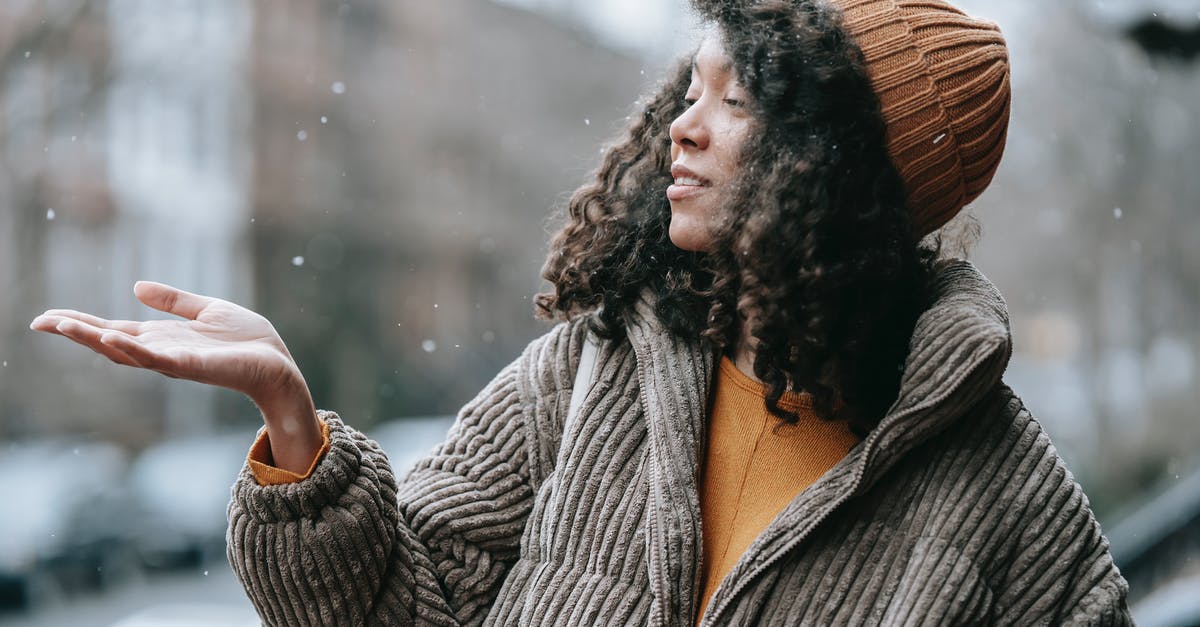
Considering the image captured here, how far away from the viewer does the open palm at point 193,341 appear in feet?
4.31

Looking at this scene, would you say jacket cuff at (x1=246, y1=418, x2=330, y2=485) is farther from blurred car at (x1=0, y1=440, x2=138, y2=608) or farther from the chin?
Answer: blurred car at (x1=0, y1=440, x2=138, y2=608)

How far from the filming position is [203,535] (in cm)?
889

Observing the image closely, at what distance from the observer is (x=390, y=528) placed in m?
1.64

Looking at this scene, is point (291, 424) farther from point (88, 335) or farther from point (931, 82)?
point (931, 82)

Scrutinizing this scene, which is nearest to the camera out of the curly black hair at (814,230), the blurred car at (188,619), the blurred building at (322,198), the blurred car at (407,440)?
the curly black hair at (814,230)

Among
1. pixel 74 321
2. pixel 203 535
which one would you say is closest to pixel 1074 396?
pixel 203 535

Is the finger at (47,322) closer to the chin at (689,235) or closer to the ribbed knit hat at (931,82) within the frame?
the chin at (689,235)

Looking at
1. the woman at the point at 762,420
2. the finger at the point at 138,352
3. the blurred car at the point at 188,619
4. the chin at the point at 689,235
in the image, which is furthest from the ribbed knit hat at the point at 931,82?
the blurred car at the point at 188,619

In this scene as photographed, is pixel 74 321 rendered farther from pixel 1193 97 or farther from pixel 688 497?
pixel 1193 97

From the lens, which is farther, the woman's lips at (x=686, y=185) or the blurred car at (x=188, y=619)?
the blurred car at (x=188, y=619)

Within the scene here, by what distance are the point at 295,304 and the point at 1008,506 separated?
1524 centimetres

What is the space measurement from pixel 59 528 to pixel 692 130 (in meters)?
8.33

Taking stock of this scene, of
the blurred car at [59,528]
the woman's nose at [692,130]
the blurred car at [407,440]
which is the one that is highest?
the woman's nose at [692,130]

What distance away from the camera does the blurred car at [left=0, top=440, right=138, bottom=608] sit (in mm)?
7527
